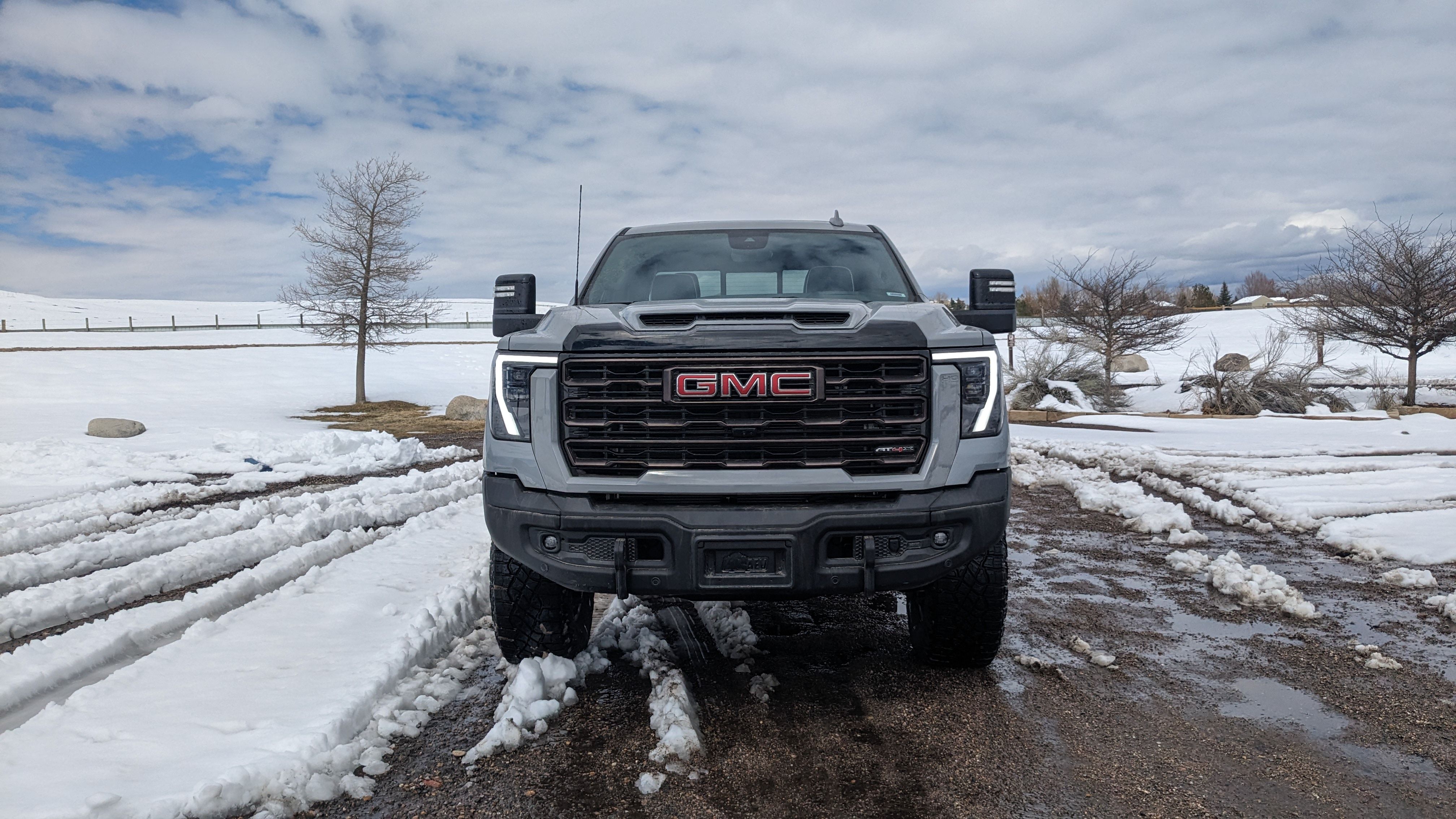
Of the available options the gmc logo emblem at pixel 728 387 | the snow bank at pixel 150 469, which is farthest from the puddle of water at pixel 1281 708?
the snow bank at pixel 150 469

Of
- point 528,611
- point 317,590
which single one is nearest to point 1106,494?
point 528,611

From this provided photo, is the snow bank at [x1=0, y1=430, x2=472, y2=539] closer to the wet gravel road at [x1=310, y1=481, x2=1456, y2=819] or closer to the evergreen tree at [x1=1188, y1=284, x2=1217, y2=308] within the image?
the wet gravel road at [x1=310, y1=481, x2=1456, y2=819]

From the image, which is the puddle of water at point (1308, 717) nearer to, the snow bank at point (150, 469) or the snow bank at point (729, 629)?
the snow bank at point (729, 629)

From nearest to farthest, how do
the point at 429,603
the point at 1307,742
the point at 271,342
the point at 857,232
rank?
the point at 1307,742
the point at 429,603
the point at 857,232
the point at 271,342

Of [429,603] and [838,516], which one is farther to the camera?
[429,603]

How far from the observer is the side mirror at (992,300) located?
4.15 metres

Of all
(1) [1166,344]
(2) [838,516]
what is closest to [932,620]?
(2) [838,516]

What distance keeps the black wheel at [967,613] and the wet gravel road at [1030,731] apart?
10cm

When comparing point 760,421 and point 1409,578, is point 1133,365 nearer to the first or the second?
point 1409,578

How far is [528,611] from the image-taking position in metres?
3.57

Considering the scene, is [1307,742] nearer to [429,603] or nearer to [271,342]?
[429,603]

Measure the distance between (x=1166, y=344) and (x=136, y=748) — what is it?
3198 cm

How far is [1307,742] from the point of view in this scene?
300 cm

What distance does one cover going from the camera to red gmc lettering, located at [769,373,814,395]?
316 centimetres
